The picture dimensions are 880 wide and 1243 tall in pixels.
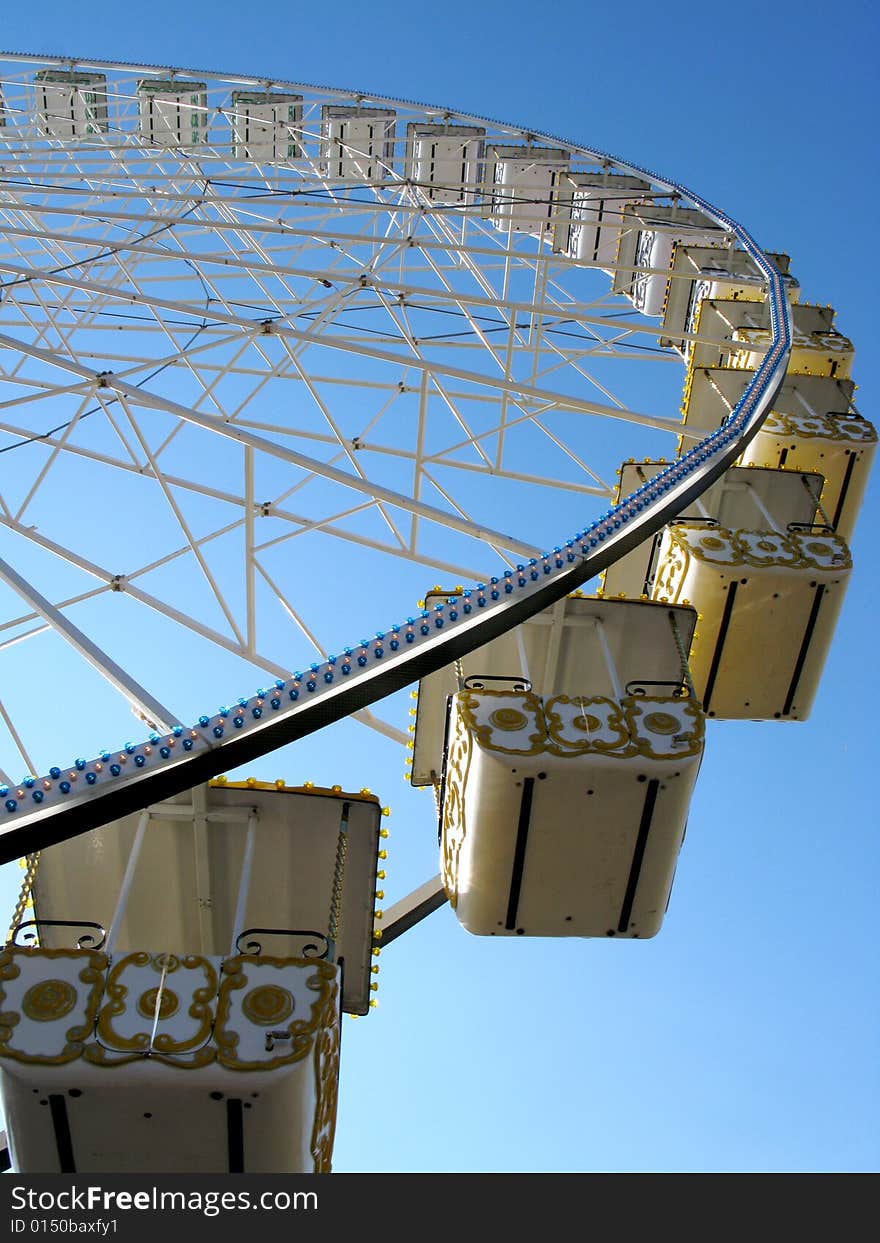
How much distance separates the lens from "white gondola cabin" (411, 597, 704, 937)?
7.61 m

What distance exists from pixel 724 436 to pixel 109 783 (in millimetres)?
7158

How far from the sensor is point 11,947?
6672mm

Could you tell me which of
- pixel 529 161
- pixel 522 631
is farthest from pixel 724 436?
pixel 529 161

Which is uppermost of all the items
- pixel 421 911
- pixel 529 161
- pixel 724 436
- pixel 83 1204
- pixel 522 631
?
pixel 529 161

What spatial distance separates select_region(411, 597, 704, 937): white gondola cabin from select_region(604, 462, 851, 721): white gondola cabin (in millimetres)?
1644

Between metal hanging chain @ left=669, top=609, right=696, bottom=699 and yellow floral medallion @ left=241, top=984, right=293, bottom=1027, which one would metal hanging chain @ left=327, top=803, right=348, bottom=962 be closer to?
yellow floral medallion @ left=241, top=984, right=293, bottom=1027

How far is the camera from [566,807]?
7668 mm

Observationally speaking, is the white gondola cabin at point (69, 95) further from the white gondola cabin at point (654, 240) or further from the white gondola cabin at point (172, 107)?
the white gondola cabin at point (654, 240)

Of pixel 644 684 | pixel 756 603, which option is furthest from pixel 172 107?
pixel 644 684

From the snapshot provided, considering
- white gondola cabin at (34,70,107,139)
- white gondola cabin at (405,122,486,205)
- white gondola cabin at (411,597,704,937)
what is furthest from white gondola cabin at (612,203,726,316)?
white gondola cabin at (411,597,704,937)

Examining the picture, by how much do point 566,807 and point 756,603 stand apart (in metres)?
3.63

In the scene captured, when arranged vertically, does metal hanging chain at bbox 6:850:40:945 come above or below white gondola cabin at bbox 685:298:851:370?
below

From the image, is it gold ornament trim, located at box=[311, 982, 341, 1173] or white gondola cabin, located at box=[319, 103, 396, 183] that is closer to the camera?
gold ornament trim, located at box=[311, 982, 341, 1173]

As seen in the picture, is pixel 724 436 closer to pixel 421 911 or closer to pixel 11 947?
pixel 421 911
